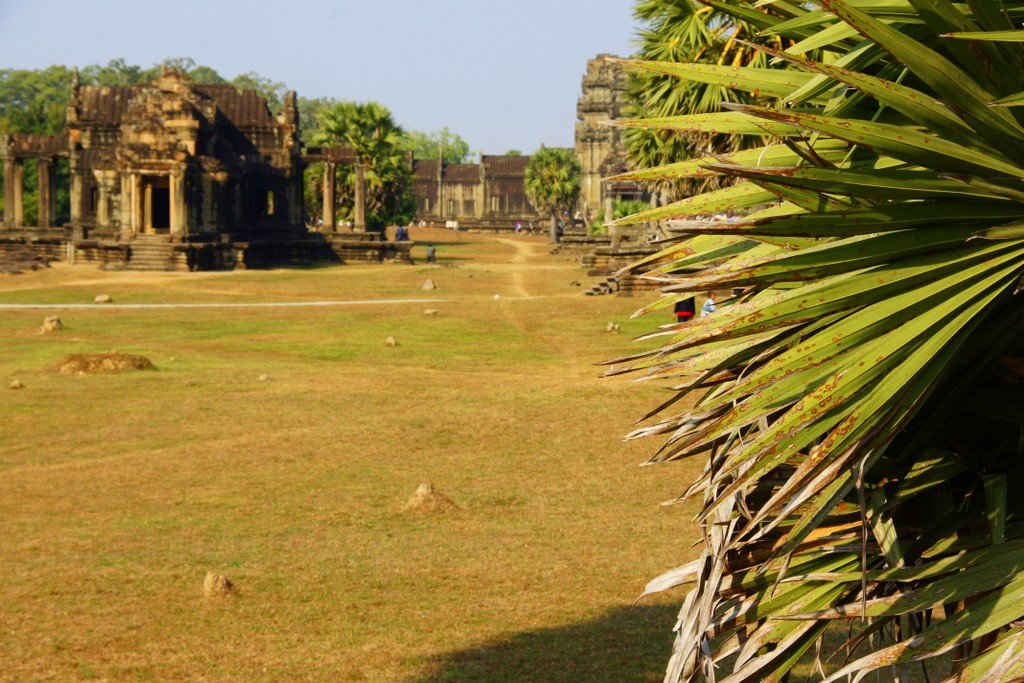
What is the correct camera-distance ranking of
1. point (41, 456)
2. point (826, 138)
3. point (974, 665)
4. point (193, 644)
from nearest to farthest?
point (974, 665) → point (826, 138) → point (193, 644) → point (41, 456)

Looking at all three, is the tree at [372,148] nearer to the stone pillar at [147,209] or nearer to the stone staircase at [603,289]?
the stone pillar at [147,209]

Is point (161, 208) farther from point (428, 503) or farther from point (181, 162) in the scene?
point (428, 503)

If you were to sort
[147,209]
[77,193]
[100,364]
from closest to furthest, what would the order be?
[100,364], [147,209], [77,193]

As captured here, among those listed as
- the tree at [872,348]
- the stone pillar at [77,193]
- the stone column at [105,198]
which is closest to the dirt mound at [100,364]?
the tree at [872,348]

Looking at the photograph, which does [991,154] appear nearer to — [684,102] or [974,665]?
[974,665]

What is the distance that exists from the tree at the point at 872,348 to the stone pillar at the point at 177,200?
4883 cm

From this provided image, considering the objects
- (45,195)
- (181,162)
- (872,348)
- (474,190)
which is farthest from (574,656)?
(474,190)

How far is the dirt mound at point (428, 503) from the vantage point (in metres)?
12.4

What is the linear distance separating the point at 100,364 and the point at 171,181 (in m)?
30.6

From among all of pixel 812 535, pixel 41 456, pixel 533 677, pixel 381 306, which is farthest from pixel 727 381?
pixel 381 306

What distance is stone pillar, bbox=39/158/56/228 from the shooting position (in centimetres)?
5941

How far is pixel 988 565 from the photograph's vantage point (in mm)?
3562

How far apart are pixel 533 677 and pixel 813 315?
5152 mm

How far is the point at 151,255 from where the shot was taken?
1927 inches
